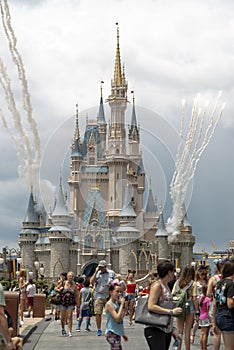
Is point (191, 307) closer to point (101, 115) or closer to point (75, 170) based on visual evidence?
point (75, 170)

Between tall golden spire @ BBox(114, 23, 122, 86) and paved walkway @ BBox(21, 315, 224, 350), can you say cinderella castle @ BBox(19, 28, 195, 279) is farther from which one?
paved walkway @ BBox(21, 315, 224, 350)

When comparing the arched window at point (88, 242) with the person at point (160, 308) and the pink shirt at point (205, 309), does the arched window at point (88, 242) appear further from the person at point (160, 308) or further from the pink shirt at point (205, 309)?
the person at point (160, 308)

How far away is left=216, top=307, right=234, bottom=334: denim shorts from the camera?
986cm

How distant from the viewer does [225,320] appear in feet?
32.5

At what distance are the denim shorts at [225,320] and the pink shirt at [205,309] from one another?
3.42 m

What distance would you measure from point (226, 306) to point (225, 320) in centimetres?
18

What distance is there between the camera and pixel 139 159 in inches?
4178

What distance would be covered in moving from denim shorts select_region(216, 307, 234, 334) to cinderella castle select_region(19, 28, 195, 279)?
268ft

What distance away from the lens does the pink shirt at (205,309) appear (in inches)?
528

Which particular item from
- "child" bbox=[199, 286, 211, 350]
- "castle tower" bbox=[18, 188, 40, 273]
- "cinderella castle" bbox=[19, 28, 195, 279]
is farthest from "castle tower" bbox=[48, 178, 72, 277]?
"child" bbox=[199, 286, 211, 350]

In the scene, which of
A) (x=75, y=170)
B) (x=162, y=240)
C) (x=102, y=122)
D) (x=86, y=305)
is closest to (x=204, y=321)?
(x=86, y=305)

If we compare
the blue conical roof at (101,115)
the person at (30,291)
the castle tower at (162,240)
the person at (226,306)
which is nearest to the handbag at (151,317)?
the person at (226,306)

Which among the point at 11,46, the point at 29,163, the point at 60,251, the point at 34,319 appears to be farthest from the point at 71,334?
the point at 60,251

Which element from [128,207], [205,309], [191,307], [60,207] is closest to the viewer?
[191,307]
